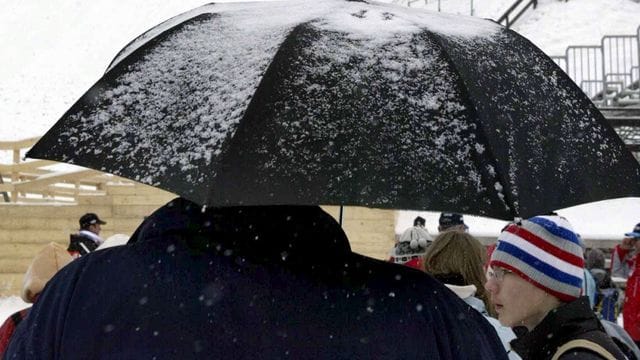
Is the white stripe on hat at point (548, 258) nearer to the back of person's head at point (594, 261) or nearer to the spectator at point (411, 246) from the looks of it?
the spectator at point (411, 246)

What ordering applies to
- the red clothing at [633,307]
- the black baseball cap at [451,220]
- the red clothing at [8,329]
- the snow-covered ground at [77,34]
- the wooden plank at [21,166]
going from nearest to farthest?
the red clothing at [8,329] < the red clothing at [633,307] < the black baseball cap at [451,220] < the wooden plank at [21,166] < the snow-covered ground at [77,34]

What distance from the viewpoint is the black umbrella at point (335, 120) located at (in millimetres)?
1408

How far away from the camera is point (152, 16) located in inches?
1470

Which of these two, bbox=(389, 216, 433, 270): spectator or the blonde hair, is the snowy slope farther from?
the blonde hair

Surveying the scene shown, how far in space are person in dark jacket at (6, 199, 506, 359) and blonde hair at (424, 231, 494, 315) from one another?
1.91 m

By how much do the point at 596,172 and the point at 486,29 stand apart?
433mm

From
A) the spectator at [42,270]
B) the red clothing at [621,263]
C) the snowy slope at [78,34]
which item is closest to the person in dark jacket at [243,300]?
the spectator at [42,270]

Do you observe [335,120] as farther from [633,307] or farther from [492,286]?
[633,307]

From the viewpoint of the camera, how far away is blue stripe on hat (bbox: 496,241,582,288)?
2391mm

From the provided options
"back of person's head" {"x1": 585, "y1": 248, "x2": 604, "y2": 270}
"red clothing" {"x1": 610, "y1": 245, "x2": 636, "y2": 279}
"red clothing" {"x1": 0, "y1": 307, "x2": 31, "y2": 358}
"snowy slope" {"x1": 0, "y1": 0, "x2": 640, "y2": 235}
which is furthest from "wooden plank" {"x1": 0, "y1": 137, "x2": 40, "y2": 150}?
"snowy slope" {"x1": 0, "y1": 0, "x2": 640, "y2": 235}

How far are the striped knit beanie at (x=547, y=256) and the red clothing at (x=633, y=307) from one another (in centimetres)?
446

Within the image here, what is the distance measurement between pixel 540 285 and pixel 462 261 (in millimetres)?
856

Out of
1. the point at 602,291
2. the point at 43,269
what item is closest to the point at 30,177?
the point at 602,291

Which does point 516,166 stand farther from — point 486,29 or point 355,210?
point 355,210
